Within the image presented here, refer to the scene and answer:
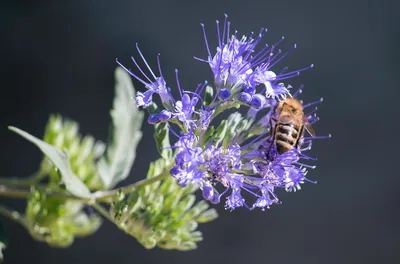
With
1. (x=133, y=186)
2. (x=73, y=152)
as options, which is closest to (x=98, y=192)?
(x=133, y=186)

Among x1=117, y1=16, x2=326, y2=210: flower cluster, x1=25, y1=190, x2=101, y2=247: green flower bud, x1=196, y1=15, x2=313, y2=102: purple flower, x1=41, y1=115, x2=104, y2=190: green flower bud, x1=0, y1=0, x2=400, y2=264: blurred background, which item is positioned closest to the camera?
x1=117, y1=16, x2=326, y2=210: flower cluster

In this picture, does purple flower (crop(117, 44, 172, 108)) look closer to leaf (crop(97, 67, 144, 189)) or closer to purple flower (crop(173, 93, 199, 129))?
purple flower (crop(173, 93, 199, 129))

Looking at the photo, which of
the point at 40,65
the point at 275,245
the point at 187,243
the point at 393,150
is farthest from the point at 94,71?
the point at 187,243

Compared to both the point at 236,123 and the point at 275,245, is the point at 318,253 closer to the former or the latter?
the point at 275,245

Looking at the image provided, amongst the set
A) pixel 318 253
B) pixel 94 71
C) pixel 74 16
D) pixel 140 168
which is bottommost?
pixel 318 253

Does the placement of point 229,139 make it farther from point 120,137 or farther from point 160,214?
point 120,137

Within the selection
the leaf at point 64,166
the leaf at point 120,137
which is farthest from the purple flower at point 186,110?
the leaf at point 120,137

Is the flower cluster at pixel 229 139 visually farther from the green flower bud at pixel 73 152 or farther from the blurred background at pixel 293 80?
the blurred background at pixel 293 80

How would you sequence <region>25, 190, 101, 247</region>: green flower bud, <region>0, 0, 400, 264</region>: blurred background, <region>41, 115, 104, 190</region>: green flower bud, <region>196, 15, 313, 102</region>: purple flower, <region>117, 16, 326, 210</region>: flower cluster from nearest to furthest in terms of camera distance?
1. <region>117, 16, 326, 210</region>: flower cluster
2. <region>196, 15, 313, 102</region>: purple flower
3. <region>25, 190, 101, 247</region>: green flower bud
4. <region>41, 115, 104, 190</region>: green flower bud
5. <region>0, 0, 400, 264</region>: blurred background

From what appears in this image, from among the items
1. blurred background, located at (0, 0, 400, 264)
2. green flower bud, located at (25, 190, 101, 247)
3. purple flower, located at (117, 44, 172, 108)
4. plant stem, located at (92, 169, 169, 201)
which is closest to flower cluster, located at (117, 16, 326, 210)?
purple flower, located at (117, 44, 172, 108)
